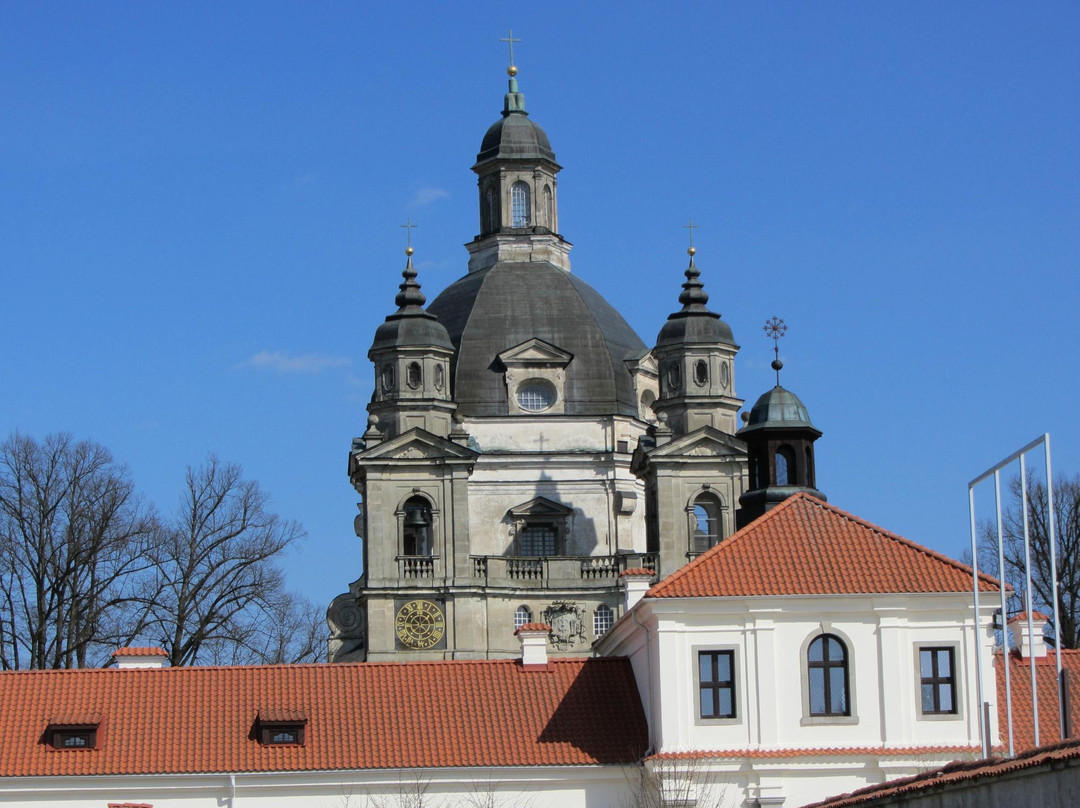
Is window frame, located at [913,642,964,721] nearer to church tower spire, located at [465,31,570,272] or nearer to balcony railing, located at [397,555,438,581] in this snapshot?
balcony railing, located at [397,555,438,581]

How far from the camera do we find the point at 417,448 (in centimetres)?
6381

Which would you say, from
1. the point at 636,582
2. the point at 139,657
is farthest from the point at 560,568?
the point at 139,657

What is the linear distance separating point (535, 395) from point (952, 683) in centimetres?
3250

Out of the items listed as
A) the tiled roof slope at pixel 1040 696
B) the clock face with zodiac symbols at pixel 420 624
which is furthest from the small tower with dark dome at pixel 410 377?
the tiled roof slope at pixel 1040 696

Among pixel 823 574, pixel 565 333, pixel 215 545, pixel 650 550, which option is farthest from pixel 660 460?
pixel 823 574

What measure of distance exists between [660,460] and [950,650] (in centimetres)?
2617

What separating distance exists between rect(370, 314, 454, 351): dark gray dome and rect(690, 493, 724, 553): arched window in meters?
8.78

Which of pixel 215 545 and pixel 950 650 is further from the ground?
pixel 215 545

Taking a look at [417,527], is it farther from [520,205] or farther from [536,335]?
[520,205]

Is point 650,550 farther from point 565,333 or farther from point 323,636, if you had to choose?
point 323,636

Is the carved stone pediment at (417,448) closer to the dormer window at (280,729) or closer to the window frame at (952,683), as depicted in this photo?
the dormer window at (280,729)

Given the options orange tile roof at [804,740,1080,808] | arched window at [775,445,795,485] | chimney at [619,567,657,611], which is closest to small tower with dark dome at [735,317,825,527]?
arched window at [775,445,795,485]

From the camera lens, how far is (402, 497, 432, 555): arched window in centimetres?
6388

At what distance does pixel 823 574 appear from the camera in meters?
39.3
